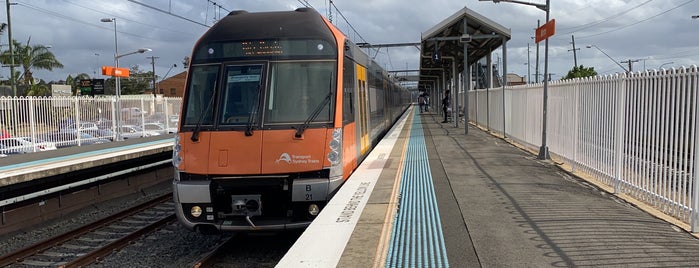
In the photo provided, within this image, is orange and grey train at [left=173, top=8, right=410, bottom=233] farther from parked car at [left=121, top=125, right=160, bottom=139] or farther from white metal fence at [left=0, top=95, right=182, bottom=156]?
parked car at [left=121, top=125, right=160, bottom=139]

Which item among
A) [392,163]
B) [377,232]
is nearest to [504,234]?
[377,232]

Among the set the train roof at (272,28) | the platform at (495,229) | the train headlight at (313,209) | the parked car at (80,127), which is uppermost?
the train roof at (272,28)

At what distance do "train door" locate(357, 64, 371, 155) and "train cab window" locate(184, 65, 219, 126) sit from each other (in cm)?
285

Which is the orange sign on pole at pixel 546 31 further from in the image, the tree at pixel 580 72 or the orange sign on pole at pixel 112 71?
the tree at pixel 580 72

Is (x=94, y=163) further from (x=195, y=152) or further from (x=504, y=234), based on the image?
(x=504, y=234)

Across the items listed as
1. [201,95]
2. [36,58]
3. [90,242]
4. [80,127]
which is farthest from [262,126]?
[36,58]

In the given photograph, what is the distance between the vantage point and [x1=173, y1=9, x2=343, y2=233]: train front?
6688mm

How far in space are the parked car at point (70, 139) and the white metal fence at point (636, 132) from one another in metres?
15.8

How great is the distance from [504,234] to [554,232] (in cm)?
55

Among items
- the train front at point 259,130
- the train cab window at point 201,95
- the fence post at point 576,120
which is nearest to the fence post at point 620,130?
the fence post at point 576,120

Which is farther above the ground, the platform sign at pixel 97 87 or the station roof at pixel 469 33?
the station roof at pixel 469 33

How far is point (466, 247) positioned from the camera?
530 cm

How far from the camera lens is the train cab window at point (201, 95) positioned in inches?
276

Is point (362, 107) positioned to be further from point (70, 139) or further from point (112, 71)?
point (112, 71)
